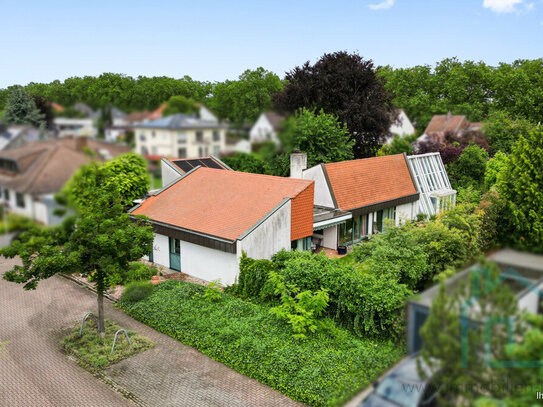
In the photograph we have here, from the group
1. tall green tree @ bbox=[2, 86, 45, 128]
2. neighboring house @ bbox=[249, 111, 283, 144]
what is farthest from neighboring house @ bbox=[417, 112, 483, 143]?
tall green tree @ bbox=[2, 86, 45, 128]

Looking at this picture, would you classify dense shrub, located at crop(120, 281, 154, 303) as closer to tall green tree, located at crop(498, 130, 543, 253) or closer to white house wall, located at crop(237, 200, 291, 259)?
white house wall, located at crop(237, 200, 291, 259)

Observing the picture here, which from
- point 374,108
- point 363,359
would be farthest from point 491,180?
point 363,359

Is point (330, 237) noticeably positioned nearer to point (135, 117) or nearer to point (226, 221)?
point (226, 221)

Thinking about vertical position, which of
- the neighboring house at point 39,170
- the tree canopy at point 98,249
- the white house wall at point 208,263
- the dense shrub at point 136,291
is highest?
the neighboring house at point 39,170

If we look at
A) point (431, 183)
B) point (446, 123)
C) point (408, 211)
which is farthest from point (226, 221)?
point (446, 123)

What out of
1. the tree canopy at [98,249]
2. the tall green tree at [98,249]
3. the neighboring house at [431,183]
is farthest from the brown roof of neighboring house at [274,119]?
the neighboring house at [431,183]

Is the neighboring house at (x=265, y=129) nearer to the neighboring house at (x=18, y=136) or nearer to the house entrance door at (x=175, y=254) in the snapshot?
the neighboring house at (x=18, y=136)
